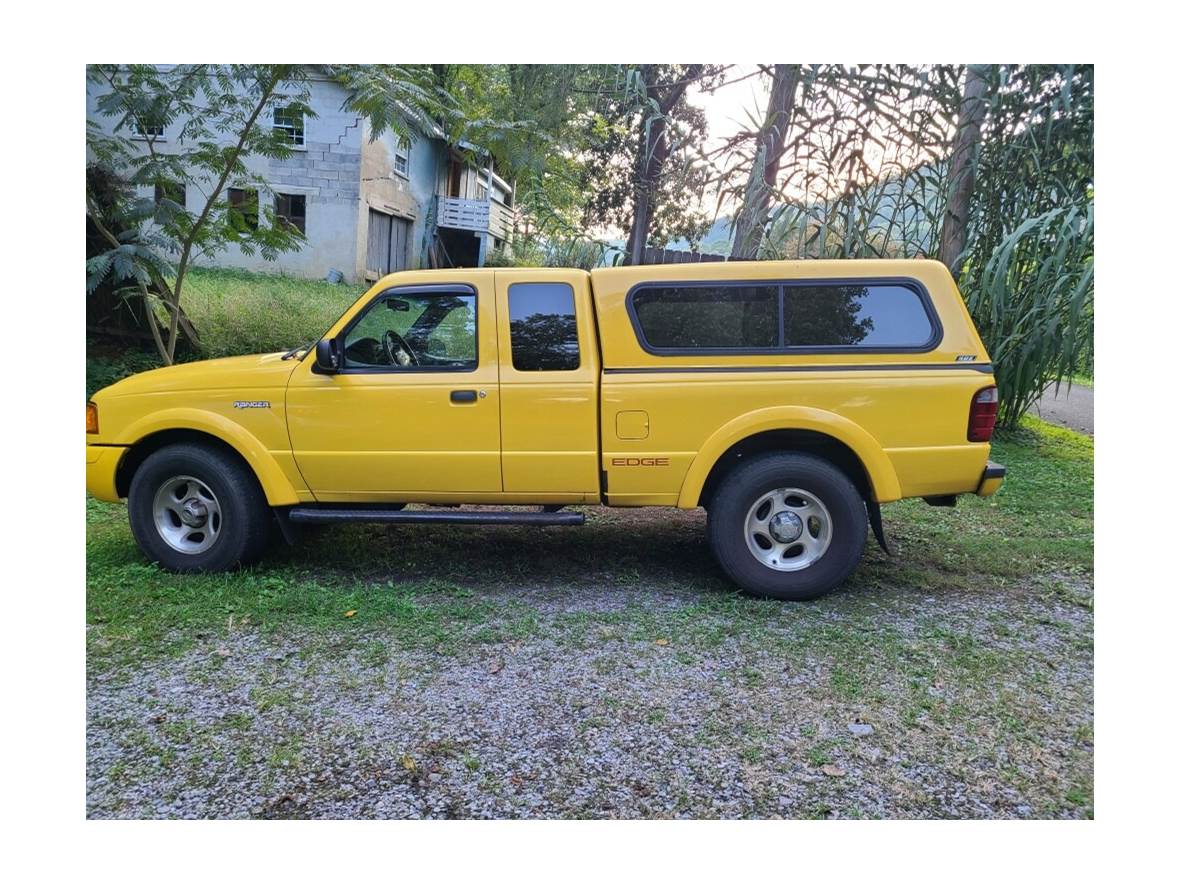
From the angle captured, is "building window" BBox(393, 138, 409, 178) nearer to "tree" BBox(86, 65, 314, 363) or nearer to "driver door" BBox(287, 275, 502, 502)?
"tree" BBox(86, 65, 314, 363)

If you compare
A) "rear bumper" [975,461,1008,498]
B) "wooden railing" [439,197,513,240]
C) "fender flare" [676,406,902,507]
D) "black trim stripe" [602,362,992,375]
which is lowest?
"rear bumper" [975,461,1008,498]

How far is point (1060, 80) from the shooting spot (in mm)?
5156

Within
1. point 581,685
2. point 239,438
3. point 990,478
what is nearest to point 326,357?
point 239,438

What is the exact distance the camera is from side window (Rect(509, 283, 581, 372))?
3727 mm

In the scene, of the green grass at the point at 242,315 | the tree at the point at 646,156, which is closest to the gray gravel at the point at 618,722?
the tree at the point at 646,156

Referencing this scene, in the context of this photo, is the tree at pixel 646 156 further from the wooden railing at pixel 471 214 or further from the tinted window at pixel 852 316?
the wooden railing at pixel 471 214

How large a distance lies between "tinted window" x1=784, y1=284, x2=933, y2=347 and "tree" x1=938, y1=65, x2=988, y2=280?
2.94m

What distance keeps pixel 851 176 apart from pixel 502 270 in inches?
141

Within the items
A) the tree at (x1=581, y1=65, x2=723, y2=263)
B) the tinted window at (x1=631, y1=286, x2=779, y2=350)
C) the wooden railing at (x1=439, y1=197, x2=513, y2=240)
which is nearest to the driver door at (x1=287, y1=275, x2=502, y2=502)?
the tinted window at (x1=631, y1=286, x2=779, y2=350)

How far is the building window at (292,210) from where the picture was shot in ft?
25.6

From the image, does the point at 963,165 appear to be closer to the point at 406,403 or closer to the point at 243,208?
the point at 406,403

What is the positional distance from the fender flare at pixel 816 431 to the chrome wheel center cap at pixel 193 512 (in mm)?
2581

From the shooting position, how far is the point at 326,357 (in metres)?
3.71

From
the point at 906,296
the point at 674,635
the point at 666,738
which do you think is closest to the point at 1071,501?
the point at 906,296
